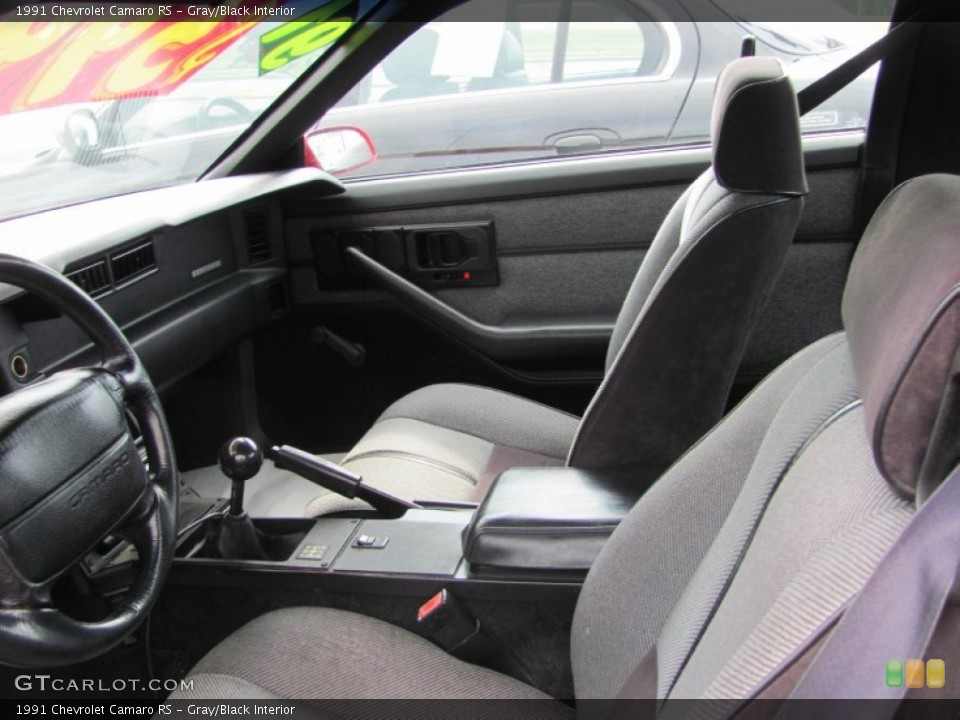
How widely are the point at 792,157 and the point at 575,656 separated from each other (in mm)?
653

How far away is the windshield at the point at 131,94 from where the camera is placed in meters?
1.63

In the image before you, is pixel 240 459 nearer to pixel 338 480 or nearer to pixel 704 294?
pixel 338 480

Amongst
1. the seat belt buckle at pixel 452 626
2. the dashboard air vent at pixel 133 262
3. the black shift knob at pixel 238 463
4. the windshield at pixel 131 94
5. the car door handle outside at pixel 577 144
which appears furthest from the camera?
the car door handle outside at pixel 577 144

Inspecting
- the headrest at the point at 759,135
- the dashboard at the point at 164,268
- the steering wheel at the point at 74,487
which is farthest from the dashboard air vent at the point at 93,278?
the headrest at the point at 759,135

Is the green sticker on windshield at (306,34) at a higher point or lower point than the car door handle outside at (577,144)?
higher

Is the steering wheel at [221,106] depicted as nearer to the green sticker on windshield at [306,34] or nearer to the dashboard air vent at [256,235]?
the green sticker on windshield at [306,34]

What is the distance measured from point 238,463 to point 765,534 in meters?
0.75

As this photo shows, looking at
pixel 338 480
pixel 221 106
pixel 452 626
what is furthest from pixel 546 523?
pixel 221 106

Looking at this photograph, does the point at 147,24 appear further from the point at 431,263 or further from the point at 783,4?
the point at 783,4

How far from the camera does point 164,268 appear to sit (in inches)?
67.2

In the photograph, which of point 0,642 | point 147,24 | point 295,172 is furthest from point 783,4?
point 0,642

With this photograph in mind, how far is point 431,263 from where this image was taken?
215cm

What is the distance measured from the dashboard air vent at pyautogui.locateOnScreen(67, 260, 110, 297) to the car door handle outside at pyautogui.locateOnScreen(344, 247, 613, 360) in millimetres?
738

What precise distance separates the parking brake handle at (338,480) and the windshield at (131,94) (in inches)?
28.5
